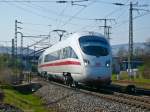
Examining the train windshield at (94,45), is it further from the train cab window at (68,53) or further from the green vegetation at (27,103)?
the green vegetation at (27,103)

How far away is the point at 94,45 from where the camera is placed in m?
25.5

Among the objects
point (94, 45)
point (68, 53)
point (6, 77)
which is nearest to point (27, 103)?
point (94, 45)

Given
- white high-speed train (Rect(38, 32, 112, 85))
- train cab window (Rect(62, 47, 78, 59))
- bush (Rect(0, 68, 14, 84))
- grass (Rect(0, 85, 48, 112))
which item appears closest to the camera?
grass (Rect(0, 85, 48, 112))

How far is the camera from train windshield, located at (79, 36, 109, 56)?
2502 centimetres

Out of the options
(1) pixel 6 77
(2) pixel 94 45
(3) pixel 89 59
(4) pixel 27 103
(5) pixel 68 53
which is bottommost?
(4) pixel 27 103

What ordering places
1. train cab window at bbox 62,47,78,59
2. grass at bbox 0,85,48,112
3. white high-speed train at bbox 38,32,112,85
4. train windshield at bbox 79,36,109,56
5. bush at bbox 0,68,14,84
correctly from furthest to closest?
1. bush at bbox 0,68,14,84
2. train cab window at bbox 62,47,78,59
3. train windshield at bbox 79,36,109,56
4. white high-speed train at bbox 38,32,112,85
5. grass at bbox 0,85,48,112

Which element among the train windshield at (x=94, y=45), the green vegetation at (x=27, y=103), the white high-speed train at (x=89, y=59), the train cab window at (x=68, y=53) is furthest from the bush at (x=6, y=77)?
the green vegetation at (x=27, y=103)

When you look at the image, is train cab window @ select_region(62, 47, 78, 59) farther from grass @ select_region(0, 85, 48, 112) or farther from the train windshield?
grass @ select_region(0, 85, 48, 112)

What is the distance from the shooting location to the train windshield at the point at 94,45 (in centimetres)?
2502

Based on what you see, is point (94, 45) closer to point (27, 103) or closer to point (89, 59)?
point (89, 59)

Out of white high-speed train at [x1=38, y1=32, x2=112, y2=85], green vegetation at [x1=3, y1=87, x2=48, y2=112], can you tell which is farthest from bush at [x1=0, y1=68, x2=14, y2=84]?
green vegetation at [x1=3, y1=87, x2=48, y2=112]

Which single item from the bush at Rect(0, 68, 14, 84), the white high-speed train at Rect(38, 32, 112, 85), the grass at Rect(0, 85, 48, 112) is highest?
the white high-speed train at Rect(38, 32, 112, 85)

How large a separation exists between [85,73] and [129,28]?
26126mm

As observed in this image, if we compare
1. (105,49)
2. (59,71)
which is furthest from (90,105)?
(59,71)
